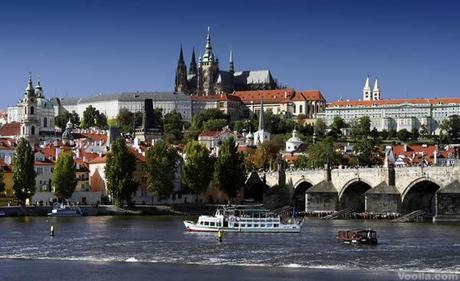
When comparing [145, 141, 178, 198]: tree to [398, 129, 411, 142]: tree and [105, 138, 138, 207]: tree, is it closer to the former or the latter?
[105, 138, 138, 207]: tree

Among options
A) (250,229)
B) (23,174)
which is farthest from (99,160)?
(250,229)

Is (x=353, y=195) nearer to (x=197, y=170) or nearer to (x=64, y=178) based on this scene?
(x=197, y=170)

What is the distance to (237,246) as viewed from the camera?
53344 millimetres

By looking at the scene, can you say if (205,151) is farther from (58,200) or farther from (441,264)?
(441,264)

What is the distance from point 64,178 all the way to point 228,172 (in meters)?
14.1

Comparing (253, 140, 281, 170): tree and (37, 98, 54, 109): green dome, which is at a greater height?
(37, 98, 54, 109): green dome

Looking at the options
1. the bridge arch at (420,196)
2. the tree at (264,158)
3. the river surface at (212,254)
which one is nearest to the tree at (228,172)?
the bridge arch at (420,196)

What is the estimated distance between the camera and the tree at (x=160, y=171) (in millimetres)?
84625

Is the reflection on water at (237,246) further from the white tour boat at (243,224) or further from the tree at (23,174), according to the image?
the tree at (23,174)

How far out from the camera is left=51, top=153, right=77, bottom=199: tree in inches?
3267

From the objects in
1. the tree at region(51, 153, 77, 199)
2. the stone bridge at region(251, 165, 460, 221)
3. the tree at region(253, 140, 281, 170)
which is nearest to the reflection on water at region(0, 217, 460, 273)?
the stone bridge at region(251, 165, 460, 221)

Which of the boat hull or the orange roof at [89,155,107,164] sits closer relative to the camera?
the boat hull

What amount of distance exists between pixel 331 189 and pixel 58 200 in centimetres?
2277

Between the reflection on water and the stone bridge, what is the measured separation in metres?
4.81
